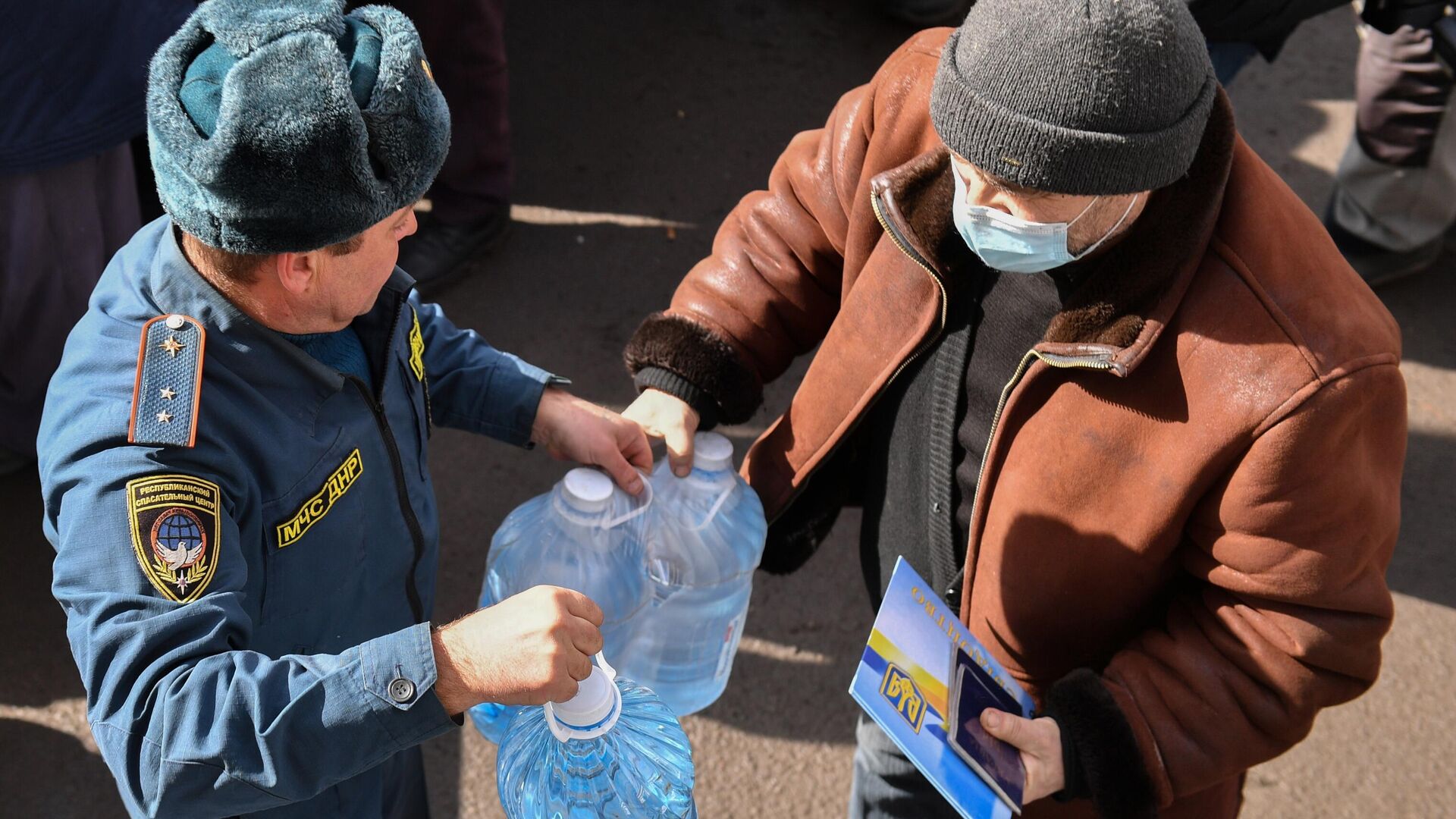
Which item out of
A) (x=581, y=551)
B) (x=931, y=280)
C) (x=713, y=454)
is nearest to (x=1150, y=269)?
(x=931, y=280)

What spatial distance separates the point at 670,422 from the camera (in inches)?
92.3

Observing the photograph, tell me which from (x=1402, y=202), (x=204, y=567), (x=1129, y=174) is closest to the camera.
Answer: (x=204, y=567)

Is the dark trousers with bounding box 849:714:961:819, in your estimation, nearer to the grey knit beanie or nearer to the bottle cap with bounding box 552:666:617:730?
the bottle cap with bounding box 552:666:617:730

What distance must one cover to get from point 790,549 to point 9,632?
2277 millimetres

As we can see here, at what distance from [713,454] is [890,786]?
816 millimetres

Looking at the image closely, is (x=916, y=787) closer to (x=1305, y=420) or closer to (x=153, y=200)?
(x=1305, y=420)

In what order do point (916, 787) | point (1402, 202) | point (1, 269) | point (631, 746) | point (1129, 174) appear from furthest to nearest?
1. point (1402, 202)
2. point (1, 269)
3. point (916, 787)
4. point (631, 746)
5. point (1129, 174)

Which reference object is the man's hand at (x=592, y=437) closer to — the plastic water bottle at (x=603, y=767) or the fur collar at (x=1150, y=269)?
the plastic water bottle at (x=603, y=767)

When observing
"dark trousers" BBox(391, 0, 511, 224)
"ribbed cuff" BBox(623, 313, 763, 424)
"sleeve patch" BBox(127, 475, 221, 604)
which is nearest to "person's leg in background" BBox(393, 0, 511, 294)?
"dark trousers" BBox(391, 0, 511, 224)

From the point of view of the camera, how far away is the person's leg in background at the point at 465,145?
14.0 ft

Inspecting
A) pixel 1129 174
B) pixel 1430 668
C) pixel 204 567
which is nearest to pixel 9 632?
pixel 204 567

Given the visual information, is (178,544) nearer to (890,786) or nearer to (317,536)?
(317,536)

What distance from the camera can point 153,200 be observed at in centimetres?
377

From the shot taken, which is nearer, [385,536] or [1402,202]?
[385,536]
